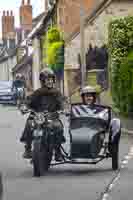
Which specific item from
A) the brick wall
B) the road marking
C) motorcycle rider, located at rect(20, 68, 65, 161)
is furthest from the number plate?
the brick wall

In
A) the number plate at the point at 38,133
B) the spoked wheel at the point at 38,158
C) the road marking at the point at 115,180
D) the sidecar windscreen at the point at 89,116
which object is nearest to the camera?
the road marking at the point at 115,180

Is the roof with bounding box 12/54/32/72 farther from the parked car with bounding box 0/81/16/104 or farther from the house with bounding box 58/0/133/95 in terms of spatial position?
the house with bounding box 58/0/133/95

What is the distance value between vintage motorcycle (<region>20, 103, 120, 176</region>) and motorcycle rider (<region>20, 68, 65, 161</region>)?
100 millimetres

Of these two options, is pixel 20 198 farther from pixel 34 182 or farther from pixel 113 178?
pixel 113 178

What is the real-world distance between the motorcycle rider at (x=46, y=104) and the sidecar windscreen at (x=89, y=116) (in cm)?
32

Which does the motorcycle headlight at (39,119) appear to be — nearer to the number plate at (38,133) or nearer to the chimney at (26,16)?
the number plate at (38,133)

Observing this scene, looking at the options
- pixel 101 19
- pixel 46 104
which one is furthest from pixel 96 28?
pixel 46 104

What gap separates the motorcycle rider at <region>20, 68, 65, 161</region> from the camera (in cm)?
1354

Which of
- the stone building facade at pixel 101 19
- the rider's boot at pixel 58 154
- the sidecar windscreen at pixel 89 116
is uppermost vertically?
the stone building facade at pixel 101 19

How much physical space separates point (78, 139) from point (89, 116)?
0.55 metres

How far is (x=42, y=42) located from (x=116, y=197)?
61072 millimetres

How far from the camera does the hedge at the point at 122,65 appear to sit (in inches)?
947

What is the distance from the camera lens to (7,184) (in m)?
12.0

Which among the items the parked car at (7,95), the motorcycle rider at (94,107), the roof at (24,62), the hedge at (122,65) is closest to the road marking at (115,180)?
the motorcycle rider at (94,107)
